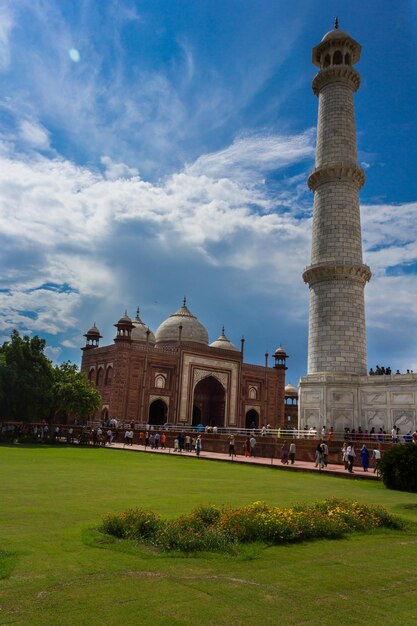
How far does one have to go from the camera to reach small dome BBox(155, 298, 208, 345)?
52.0 metres

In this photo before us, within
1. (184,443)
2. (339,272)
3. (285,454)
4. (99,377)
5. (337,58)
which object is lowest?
(285,454)

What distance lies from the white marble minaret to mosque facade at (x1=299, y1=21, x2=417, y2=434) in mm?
49

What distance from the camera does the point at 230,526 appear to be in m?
7.46

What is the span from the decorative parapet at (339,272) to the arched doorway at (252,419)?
2670 centimetres

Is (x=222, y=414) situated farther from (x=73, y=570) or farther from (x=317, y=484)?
(x=73, y=570)

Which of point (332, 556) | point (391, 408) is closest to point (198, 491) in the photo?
point (332, 556)

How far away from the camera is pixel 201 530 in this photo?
7.25 metres

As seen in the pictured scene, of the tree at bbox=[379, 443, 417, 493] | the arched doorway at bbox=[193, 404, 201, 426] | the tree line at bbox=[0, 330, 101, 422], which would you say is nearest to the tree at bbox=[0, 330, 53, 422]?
the tree line at bbox=[0, 330, 101, 422]

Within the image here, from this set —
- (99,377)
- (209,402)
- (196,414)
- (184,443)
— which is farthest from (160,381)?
(184,443)

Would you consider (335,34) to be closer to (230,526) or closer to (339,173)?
(339,173)

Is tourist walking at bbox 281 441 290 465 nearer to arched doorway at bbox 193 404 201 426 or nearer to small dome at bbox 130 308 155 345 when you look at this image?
arched doorway at bbox 193 404 201 426

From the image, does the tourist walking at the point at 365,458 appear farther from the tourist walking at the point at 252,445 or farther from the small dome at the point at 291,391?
the small dome at the point at 291,391

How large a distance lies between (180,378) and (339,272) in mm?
22846

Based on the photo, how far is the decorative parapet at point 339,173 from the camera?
96.0ft
